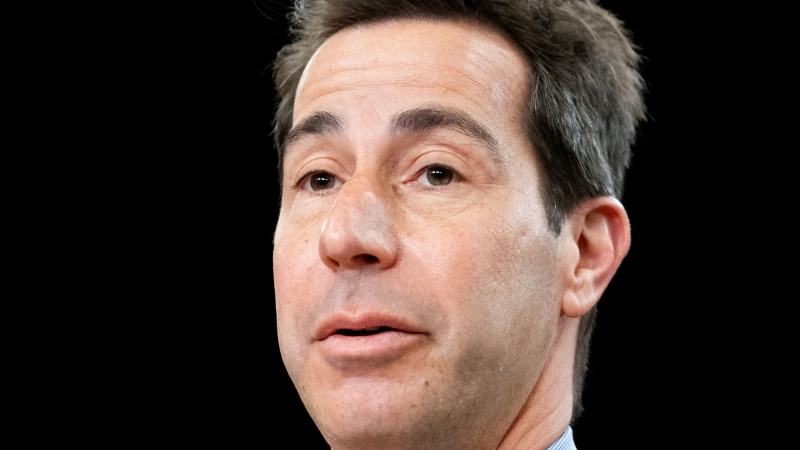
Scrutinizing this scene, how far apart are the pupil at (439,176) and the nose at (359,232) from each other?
153 mm

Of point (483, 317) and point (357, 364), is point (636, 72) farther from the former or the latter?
point (357, 364)

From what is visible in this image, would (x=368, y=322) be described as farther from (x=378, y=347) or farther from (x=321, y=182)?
(x=321, y=182)

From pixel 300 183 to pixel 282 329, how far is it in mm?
432

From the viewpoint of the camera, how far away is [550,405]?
110 inches

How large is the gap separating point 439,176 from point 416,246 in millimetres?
242

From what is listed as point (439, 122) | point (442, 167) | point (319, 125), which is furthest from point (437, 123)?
point (319, 125)

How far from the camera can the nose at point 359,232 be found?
2512 millimetres

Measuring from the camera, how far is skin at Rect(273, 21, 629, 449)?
251cm

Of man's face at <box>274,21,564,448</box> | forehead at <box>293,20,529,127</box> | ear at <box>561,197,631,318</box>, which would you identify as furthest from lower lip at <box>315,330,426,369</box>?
forehead at <box>293,20,529,127</box>

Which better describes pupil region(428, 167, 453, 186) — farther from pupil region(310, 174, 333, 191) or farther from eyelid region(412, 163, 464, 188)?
pupil region(310, 174, 333, 191)

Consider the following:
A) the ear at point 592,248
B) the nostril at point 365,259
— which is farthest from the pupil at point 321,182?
the ear at point 592,248

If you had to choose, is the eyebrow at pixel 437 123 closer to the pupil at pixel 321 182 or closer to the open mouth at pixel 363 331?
the pupil at pixel 321 182

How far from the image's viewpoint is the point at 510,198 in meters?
2.70

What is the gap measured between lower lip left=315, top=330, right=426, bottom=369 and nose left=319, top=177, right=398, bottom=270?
17 centimetres
